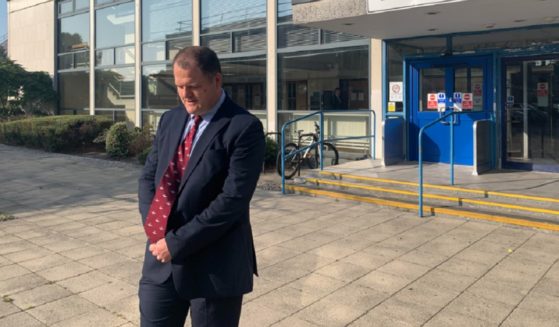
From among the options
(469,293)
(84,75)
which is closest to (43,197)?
(469,293)

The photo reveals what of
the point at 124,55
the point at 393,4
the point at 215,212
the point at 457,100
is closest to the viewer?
the point at 215,212

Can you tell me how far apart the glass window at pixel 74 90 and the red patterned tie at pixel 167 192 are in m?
16.9

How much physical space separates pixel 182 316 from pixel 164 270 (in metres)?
0.25

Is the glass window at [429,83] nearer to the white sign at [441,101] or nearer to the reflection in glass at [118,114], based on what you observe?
the white sign at [441,101]

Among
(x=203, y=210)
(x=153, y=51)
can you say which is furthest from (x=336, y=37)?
(x=203, y=210)

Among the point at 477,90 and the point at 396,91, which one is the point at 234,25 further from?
the point at 477,90

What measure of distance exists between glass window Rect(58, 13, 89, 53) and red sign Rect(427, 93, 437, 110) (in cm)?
1283

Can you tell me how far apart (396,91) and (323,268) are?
5714 millimetres

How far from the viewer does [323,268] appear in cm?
476

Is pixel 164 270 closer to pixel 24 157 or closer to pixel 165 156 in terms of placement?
pixel 165 156

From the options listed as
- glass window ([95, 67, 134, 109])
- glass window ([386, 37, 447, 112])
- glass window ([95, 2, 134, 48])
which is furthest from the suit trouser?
glass window ([95, 2, 134, 48])

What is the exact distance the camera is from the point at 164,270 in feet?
7.32

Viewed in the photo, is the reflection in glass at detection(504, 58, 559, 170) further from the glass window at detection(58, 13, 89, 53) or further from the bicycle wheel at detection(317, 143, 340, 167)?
the glass window at detection(58, 13, 89, 53)

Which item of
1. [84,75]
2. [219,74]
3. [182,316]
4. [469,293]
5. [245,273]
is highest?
[84,75]
